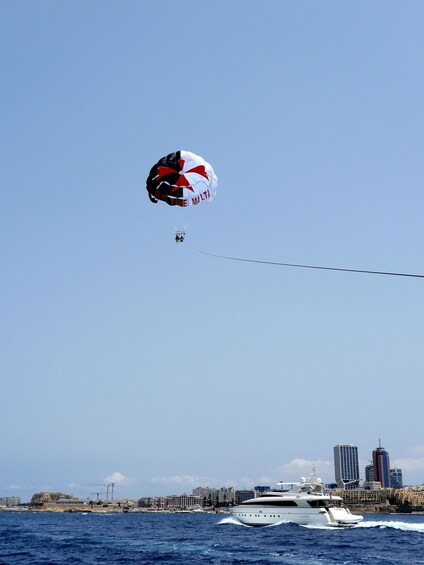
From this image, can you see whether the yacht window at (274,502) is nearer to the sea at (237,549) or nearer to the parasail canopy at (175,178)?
the sea at (237,549)

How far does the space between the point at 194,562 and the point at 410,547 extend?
825 inches

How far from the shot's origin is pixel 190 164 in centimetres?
3925

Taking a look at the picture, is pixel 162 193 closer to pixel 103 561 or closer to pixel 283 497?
pixel 103 561

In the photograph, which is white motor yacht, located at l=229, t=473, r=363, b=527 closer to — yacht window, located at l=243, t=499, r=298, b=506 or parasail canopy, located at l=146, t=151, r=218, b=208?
yacht window, located at l=243, t=499, r=298, b=506

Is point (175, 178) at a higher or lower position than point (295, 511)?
higher

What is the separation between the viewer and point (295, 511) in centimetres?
7556

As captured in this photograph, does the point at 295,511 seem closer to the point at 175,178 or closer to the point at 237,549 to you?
the point at 237,549

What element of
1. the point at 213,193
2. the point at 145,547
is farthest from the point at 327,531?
the point at 213,193

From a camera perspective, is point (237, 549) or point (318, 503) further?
point (318, 503)

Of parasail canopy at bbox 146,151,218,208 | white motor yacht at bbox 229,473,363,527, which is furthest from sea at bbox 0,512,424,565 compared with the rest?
parasail canopy at bbox 146,151,218,208

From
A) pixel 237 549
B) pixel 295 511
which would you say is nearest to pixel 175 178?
pixel 237 549

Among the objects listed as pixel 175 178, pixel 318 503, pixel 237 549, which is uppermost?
pixel 175 178

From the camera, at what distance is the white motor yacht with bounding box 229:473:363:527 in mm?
73938

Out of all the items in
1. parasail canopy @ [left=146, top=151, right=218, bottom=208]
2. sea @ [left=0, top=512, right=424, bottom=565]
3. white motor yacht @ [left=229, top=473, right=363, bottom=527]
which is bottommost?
sea @ [left=0, top=512, right=424, bottom=565]
